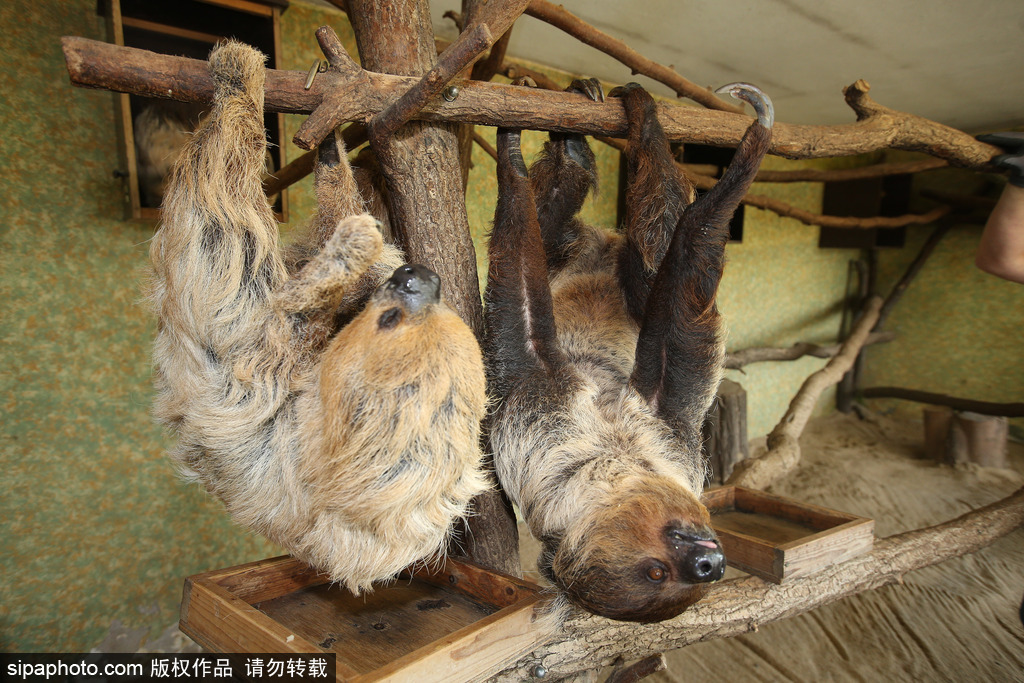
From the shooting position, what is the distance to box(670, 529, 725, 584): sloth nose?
152cm

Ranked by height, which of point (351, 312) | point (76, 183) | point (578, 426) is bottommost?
point (578, 426)

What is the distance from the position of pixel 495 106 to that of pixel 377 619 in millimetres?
1602

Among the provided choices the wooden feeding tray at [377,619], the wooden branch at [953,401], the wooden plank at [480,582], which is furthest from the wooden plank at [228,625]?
the wooden branch at [953,401]

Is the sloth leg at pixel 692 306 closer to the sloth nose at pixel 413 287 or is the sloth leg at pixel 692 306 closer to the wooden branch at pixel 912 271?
the sloth nose at pixel 413 287

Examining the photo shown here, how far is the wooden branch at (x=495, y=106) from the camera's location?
4.35 feet

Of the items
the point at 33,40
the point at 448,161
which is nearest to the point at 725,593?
the point at 448,161

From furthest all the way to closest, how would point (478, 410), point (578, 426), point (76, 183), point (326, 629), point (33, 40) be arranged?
point (76, 183) < point (33, 40) < point (578, 426) < point (326, 629) < point (478, 410)

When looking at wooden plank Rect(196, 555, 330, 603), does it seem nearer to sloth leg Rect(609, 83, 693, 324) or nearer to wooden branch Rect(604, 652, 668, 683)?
wooden branch Rect(604, 652, 668, 683)

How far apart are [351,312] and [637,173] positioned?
49.9 inches

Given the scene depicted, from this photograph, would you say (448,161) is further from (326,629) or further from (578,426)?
(326,629)

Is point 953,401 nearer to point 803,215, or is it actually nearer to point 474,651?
point 803,215

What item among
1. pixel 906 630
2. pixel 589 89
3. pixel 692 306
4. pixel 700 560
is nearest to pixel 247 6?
pixel 589 89

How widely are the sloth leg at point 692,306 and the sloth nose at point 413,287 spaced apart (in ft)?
3.18

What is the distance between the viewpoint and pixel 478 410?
150 cm
